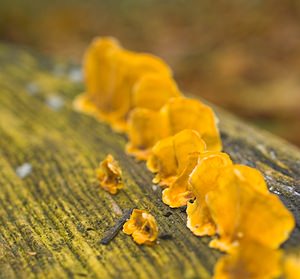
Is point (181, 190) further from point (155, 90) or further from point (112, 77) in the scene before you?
point (112, 77)

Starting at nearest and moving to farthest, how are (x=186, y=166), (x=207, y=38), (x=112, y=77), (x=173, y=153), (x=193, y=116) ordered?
(x=186, y=166), (x=173, y=153), (x=193, y=116), (x=112, y=77), (x=207, y=38)

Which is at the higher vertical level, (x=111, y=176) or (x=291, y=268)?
(x=291, y=268)

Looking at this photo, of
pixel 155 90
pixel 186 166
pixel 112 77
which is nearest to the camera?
pixel 186 166

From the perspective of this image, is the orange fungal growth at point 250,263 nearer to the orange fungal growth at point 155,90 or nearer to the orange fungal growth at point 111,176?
the orange fungal growth at point 111,176

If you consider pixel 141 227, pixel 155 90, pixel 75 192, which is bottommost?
pixel 75 192

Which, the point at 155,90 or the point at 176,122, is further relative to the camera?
the point at 155,90

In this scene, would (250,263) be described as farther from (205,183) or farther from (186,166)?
(186,166)

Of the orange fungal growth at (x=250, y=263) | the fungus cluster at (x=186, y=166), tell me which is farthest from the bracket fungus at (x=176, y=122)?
the orange fungal growth at (x=250, y=263)

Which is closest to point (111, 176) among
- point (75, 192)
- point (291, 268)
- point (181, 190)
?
point (75, 192)

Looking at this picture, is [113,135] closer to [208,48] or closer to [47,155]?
[47,155]
